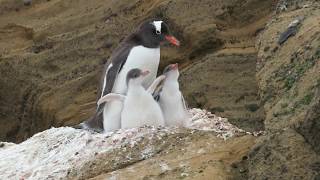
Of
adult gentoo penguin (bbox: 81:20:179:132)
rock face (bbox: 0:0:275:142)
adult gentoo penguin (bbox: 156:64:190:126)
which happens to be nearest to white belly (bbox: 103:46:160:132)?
adult gentoo penguin (bbox: 81:20:179:132)

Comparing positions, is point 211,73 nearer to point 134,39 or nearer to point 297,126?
point 134,39

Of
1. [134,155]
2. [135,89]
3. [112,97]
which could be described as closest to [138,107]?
[135,89]

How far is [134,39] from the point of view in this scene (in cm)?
1083

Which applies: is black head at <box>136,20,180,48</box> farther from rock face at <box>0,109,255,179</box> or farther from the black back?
rock face at <box>0,109,255,179</box>

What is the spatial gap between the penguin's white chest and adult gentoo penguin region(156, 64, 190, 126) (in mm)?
536

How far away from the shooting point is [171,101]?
33.1ft

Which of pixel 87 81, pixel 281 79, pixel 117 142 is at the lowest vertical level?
pixel 87 81

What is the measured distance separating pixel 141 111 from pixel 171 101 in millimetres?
627

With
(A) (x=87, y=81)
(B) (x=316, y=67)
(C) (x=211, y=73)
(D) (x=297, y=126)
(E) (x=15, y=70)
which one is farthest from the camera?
(E) (x=15, y=70)

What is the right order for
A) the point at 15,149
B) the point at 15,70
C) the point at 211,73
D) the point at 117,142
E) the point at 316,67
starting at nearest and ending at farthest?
the point at 316,67, the point at 117,142, the point at 15,149, the point at 211,73, the point at 15,70

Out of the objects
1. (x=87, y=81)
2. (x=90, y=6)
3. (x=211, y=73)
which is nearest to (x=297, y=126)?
(x=211, y=73)

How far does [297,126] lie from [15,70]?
38.3 ft

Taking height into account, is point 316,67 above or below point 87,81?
above

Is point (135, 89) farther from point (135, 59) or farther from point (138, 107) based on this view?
point (135, 59)
